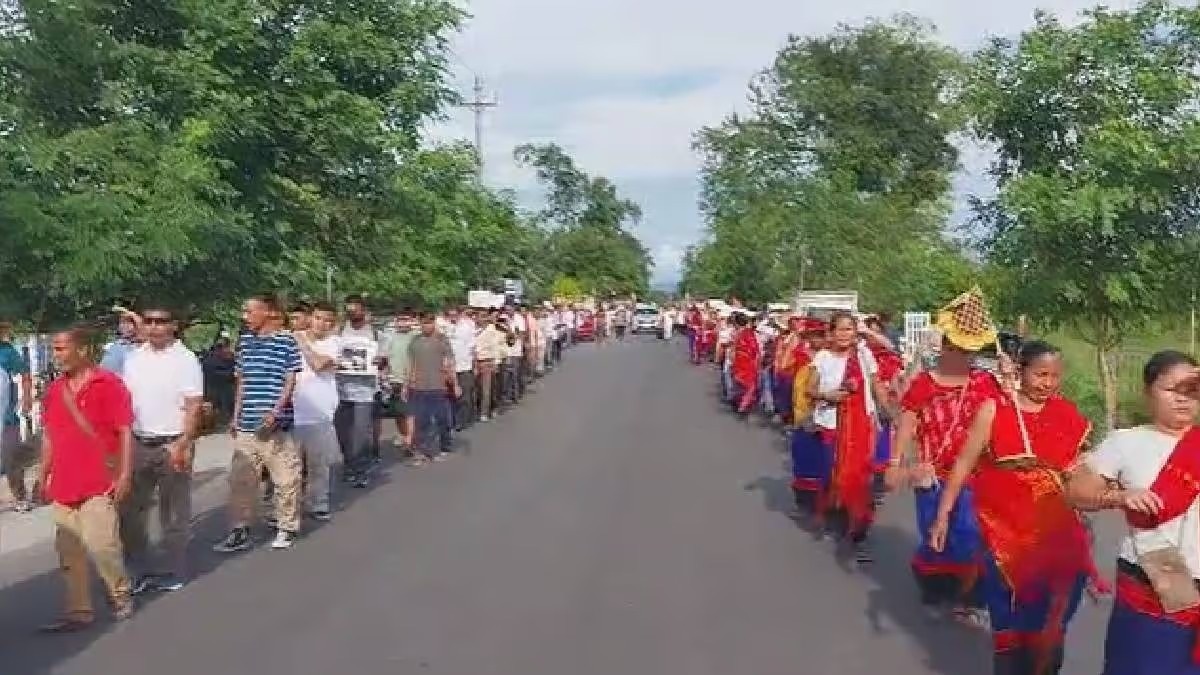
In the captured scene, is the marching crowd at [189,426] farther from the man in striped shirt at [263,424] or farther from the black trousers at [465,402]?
the black trousers at [465,402]

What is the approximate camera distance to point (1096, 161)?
13570mm

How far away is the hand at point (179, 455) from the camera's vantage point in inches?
353

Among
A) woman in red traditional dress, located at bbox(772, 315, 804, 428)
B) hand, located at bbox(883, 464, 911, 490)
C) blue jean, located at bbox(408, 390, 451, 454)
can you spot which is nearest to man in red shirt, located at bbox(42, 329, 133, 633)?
hand, located at bbox(883, 464, 911, 490)

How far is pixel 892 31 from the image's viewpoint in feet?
176

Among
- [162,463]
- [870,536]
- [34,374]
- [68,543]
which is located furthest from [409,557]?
[34,374]

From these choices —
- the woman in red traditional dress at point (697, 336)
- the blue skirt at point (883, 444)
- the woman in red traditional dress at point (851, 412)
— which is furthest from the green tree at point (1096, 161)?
the woman in red traditional dress at point (697, 336)

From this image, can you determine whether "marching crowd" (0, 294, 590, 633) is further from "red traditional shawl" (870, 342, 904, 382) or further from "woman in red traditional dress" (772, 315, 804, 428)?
"red traditional shawl" (870, 342, 904, 382)

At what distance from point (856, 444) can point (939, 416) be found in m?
3.07

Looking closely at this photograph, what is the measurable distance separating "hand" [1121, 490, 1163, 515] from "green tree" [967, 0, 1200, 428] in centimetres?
921

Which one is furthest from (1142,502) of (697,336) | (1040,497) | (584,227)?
(584,227)

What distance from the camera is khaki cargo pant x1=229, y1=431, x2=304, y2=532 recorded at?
10.4 metres

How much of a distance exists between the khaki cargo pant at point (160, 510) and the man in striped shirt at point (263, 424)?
1.12m

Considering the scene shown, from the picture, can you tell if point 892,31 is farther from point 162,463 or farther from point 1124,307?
point 162,463

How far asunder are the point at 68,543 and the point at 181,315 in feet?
32.1
